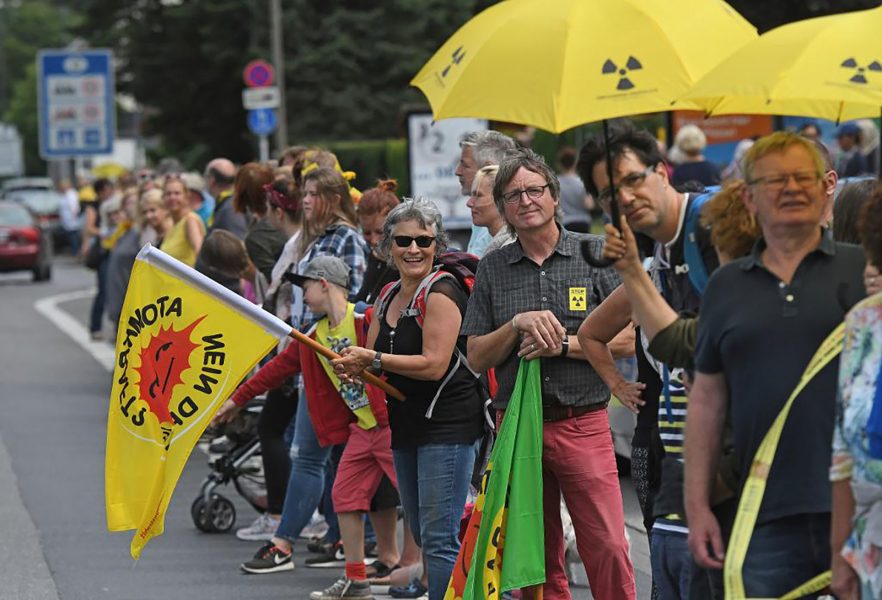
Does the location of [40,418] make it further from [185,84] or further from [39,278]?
[185,84]

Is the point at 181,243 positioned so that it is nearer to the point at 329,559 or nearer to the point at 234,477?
the point at 234,477

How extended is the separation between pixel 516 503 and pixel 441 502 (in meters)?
0.67

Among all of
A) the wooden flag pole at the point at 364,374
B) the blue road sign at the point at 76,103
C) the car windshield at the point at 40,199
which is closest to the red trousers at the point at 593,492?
the wooden flag pole at the point at 364,374

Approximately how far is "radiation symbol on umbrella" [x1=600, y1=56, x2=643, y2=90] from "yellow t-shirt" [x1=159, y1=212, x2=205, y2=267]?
7072 mm

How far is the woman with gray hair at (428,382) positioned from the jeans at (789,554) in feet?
→ 8.32

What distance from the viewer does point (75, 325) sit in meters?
23.5

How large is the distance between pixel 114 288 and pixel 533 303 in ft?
34.1

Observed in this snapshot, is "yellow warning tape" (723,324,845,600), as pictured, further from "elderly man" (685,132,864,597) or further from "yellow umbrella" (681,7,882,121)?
"yellow umbrella" (681,7,882,121)

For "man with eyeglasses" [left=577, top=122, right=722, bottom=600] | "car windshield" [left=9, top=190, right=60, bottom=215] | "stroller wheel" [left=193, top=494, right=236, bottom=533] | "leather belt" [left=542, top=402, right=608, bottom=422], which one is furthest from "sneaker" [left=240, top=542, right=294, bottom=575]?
"car windshield" [left=9, top=190, right=60, bottom=215]

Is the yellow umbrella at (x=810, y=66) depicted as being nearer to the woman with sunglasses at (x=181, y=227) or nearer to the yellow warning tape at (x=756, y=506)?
the yellow warning tape at (x=756, y=506)

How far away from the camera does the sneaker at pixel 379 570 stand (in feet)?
27.1

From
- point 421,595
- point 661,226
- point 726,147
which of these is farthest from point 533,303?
point 726,147

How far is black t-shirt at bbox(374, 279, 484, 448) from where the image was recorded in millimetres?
6688

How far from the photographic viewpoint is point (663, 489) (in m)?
4.85
